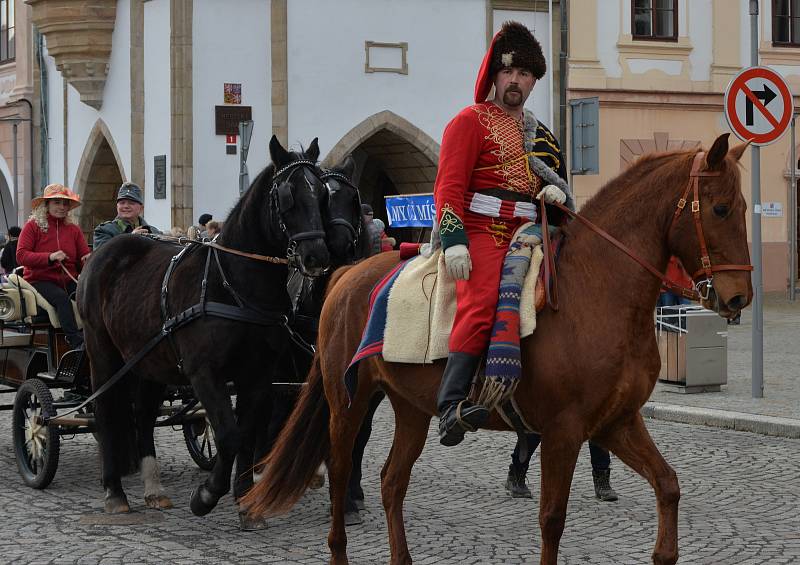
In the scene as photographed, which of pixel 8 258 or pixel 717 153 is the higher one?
pixel 717 153

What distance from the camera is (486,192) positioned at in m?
6.09

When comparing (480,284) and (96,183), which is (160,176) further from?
(480,284)

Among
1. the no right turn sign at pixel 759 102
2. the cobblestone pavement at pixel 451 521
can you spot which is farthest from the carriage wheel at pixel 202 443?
the no right turn sign at pixel 759 102

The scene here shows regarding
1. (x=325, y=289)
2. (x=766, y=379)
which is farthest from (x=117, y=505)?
(x=766, y=379)

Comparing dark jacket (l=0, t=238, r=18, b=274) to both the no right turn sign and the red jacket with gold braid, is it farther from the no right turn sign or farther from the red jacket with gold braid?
the red jacket with gold braid

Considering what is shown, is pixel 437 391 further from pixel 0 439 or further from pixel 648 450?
pixel 0 439

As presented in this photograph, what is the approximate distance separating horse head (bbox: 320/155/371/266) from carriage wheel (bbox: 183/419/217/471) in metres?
1.95

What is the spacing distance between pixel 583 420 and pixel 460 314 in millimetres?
721

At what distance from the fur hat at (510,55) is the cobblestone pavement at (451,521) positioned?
7.62 feet

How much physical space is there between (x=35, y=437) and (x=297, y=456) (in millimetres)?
2788

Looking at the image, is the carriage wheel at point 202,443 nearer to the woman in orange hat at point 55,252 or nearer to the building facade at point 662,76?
the woman in orange hat at point 55,252

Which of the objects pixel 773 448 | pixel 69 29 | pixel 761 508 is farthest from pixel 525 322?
pixel 69 29

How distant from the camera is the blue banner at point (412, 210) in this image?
21.0 meters

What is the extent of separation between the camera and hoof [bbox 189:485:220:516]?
7375mm
